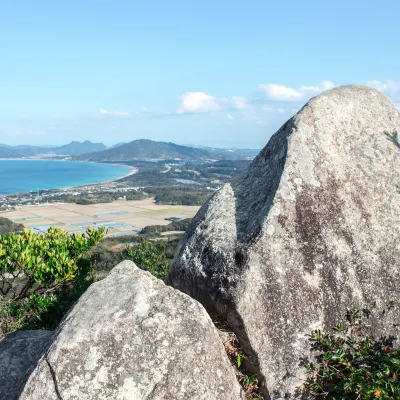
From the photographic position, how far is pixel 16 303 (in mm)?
8672

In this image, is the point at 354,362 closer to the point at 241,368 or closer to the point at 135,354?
the point at 241,368

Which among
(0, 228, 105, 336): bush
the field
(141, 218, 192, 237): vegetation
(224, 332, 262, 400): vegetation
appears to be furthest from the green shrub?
the field

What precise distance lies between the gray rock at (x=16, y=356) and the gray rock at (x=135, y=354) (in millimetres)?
858

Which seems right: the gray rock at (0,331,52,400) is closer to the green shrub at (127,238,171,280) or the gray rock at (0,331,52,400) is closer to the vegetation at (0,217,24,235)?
the green shrub at (127,238,171,280)

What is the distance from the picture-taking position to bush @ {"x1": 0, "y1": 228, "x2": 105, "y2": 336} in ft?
27.8

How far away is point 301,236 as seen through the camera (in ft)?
20.6

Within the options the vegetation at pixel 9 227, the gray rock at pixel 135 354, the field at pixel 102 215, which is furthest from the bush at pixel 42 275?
the vegetation at pixel 9 227

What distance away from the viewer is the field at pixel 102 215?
89250mm

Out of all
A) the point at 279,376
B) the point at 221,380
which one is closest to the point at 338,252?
the point at 279,376

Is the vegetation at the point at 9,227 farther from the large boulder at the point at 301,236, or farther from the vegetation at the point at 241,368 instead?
the vegetation at the point at 241,368

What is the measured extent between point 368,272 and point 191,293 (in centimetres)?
244

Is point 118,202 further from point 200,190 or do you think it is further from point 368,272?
point 368,272

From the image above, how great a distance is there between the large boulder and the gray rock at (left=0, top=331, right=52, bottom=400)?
218cm

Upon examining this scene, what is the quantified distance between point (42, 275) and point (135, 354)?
4.28 meters
